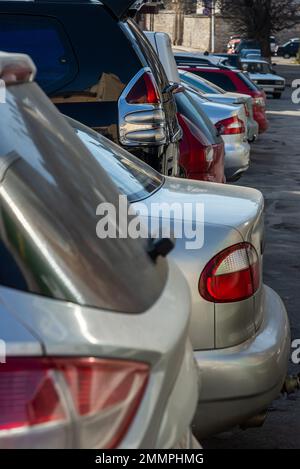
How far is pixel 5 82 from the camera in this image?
8.66 feet

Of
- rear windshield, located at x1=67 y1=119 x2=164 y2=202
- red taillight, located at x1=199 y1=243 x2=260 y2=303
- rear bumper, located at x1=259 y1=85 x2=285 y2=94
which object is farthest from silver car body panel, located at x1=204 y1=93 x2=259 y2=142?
rear bumper, located at x1=259 y1=85 x2=285 y2=94

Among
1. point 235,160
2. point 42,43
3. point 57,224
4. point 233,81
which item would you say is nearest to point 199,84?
point 233,81

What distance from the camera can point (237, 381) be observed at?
179 inches

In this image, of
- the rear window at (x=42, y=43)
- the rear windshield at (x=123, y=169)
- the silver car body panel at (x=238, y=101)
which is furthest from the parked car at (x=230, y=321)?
the silver car body panel at (x=238, y=101)

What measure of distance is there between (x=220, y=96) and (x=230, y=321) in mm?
15711

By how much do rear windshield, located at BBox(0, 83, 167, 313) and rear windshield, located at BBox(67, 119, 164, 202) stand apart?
2.43 metres

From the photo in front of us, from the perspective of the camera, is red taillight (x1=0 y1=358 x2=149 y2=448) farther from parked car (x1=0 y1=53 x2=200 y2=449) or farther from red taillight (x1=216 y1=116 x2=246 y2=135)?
red taillight (x1=216 y1=116 x2=246 y2=135)

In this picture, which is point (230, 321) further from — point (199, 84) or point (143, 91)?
point (199, 84)

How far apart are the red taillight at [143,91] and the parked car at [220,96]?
11.4 metres

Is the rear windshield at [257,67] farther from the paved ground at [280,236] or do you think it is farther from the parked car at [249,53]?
the paved ground at [280,236]

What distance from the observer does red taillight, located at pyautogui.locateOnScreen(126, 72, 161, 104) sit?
7656 millimetres

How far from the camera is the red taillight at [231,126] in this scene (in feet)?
54.0

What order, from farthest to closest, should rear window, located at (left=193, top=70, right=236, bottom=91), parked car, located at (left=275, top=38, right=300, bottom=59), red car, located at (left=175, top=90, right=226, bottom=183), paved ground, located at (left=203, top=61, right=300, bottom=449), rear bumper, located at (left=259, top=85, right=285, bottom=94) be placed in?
1. parked car, located at (left=275, top=38, right=300, bottom=59)
2. rear bumper, located at (left=259, top=85, right=285, bottom=94)
3. rear window, located at (left=193, top=70, right=236, bottom=91)
4. red car, located at (left=175, top=90, right=226, bottom=183)
5. paved ground, located at (left=203, top=61, right=300, bottom=449)

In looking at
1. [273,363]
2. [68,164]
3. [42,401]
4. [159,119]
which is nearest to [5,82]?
[68,164]
